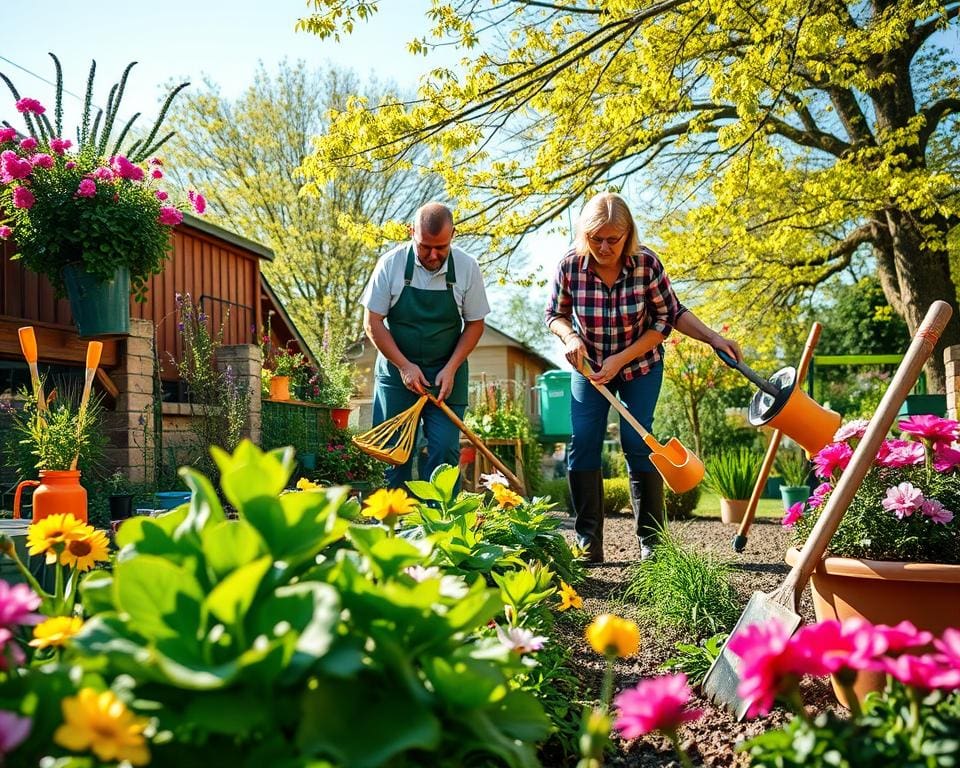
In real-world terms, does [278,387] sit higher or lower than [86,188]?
lower

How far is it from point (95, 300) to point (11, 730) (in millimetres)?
4245

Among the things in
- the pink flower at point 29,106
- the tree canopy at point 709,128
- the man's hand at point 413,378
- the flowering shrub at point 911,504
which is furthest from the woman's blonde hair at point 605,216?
the pink flower at point 29,106

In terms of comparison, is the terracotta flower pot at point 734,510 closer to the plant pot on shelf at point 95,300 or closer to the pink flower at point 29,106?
the plant pot on shelf at point 95,300

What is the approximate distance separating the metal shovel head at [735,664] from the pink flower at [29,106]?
450 cm

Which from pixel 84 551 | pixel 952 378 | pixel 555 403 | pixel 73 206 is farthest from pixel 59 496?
pixel 555 403

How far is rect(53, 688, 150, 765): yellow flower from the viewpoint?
2.02ft

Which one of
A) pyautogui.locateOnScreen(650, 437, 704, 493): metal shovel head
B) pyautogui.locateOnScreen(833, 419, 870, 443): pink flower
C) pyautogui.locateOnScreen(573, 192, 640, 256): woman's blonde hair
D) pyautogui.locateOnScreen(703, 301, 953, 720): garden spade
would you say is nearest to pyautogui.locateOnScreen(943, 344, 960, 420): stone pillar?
pyautogui.locateOnScreen(650, 437, 704, 493): metal shovel head

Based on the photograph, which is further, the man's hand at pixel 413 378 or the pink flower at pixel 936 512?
the man's hand at pixel 413 378

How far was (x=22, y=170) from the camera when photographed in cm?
405

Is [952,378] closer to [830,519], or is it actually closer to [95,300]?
[830,519]

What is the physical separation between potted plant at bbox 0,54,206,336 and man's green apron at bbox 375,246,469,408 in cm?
188

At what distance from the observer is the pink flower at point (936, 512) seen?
1.73m

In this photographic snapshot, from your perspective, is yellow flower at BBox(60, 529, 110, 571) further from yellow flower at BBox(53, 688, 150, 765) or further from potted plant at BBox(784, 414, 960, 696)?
potted plant at BBox(784, 414, 960, 696)

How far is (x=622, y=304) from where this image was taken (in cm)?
326
